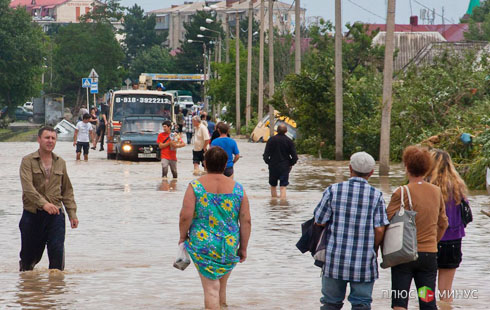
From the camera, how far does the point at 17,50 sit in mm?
80875

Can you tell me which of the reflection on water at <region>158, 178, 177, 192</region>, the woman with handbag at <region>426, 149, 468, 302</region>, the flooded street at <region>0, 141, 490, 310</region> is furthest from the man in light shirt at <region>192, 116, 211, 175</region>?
the woman with handbag at <region>426, 149, 468, 302</region>

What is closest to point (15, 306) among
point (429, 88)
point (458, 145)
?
point (458, 145)

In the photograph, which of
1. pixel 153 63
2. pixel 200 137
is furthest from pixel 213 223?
pixel 153 63

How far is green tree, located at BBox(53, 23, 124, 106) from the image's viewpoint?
4783 inches

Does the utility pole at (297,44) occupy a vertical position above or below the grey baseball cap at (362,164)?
above

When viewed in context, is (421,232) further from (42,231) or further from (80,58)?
(80,58)

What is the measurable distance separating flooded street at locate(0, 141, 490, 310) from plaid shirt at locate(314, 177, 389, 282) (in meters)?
2.14

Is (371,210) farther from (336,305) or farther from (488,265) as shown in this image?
(488,265)

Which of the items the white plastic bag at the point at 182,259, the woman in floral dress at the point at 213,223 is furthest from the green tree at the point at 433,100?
the white plastic bag at the point at 182,259

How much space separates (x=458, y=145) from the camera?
24438 millimetres

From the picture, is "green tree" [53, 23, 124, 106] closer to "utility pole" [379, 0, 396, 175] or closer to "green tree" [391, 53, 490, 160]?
"green tree" [391, 53, 490, 160]

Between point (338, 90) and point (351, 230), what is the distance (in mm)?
27674

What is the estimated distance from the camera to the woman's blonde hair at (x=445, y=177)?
27.6 feet

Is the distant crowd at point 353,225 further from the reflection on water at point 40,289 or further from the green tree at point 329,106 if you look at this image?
the green tree at point 329,106
